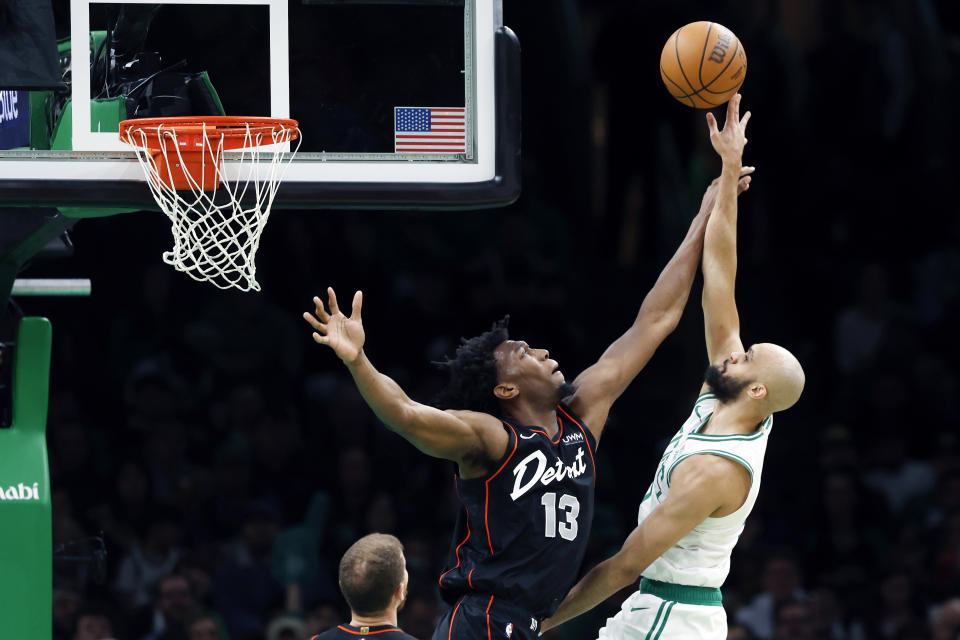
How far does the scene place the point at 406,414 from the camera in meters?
4.62

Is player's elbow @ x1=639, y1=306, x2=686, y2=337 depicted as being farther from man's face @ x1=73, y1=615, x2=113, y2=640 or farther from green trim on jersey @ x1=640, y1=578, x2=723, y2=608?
man's face @ x1=73, y1=615, x2=113, y2=640

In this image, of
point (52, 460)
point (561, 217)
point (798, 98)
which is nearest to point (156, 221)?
point (52, 460)

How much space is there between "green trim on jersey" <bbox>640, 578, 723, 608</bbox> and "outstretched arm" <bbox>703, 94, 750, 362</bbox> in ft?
2.61

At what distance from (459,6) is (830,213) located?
6026mm

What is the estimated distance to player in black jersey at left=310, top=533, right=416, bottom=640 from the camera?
15.3 ft

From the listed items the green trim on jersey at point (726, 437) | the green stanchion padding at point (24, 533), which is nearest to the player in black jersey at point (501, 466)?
the green trim on jersey at point (726, 437)

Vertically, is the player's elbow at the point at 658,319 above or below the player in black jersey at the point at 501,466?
above

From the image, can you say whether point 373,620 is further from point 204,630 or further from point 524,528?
point 204,630

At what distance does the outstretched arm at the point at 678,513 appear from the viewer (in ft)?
16.0

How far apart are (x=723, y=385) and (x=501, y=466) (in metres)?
0.79

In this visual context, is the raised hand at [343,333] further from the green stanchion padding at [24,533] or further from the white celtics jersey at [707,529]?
the green stanchion padding at [24,533]

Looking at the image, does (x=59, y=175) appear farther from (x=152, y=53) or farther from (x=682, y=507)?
(x=682, y=507)

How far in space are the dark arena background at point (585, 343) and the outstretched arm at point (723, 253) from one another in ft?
10.3

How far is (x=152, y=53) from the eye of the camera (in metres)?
5.24
